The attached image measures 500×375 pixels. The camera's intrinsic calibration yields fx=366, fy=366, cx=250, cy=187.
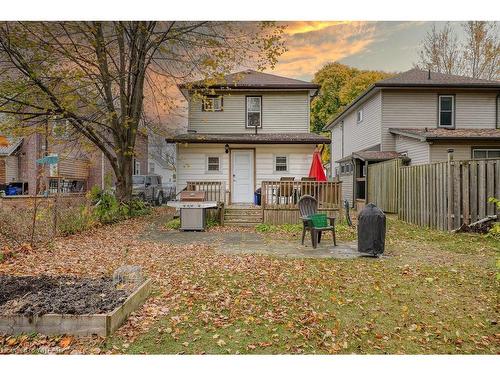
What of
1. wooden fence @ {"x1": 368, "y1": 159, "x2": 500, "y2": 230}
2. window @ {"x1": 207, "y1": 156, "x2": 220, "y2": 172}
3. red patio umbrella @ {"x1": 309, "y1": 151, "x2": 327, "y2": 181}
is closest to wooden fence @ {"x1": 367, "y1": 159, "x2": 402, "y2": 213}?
wooden fence @ {"x1": 368, "y1": 159, "x2": 500, "y2": 230}

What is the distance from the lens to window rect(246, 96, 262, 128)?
14953 millimetres

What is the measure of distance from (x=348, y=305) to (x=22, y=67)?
9.26 meters

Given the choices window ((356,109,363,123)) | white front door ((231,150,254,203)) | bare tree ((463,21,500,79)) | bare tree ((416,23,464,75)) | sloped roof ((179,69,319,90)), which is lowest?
white front door ((231,150,254,203))

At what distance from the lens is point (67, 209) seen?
892 centimetres

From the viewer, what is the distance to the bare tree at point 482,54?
45.4 ft

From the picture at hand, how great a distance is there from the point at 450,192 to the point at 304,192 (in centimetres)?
393

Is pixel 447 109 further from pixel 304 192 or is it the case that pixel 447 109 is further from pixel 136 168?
pixel 136 168

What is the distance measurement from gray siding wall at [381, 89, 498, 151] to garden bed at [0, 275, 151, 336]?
14338 mm

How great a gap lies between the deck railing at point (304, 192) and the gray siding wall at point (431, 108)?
6417mm

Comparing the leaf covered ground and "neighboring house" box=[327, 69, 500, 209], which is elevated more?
"neighboring house" box=[327, 69, 500, 209]

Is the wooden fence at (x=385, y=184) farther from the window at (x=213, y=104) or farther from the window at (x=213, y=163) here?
the window at (x=213, y=104)

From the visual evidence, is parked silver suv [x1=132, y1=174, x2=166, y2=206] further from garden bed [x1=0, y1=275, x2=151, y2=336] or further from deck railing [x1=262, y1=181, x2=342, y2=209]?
garden bed [x1=0, y1=275, x2=151, y2=336]

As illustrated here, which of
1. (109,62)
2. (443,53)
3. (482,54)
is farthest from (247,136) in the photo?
(443,53)
